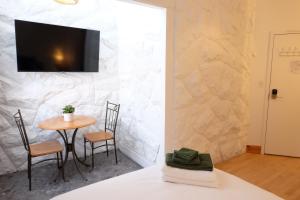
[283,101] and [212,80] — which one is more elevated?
[212,80]

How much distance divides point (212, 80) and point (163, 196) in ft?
6.57

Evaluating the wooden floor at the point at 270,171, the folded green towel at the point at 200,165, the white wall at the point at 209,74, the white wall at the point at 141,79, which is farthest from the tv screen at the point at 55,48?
the wooden floor at the point at 270,171

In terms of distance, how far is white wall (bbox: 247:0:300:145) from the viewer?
10.5 ft

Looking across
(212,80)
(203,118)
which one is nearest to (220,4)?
(212,80)

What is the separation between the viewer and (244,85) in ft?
10.8

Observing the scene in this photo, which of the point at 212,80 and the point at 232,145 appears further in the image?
the point at 232,145

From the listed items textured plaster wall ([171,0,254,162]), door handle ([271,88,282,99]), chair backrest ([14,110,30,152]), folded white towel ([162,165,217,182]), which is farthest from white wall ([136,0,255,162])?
chair backrest ([14,110,30,152])

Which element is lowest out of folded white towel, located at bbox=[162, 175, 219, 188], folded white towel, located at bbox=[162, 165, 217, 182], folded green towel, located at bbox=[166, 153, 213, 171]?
folded white towel, located at bbox=[162, 175, 219, 188]

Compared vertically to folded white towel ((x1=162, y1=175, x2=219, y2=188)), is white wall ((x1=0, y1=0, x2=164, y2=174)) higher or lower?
higher

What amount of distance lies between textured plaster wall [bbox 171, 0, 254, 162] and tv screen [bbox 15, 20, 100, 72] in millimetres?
1500

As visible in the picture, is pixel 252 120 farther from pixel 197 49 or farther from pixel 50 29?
pixel 50 29

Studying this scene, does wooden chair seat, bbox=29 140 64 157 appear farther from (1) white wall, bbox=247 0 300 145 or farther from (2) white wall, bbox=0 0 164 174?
(1) white wall, bbox=247 0 300 145

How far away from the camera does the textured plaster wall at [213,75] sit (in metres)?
2.54

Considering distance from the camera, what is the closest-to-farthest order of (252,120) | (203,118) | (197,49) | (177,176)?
(177,176)
(197,49)
(203,118)
(252,120)
